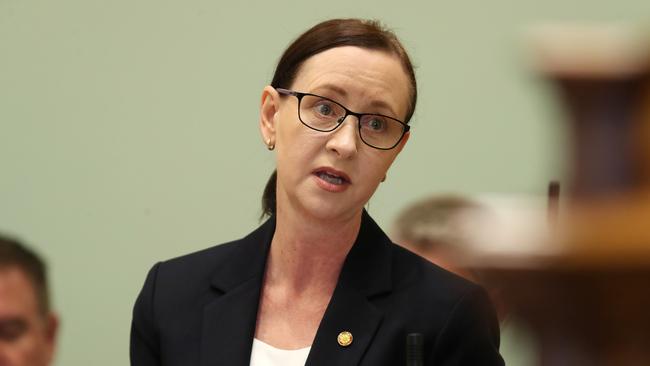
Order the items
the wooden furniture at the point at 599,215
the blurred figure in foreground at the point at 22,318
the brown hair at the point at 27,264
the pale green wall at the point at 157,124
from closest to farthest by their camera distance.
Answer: the wooden furniture at the point at 599,215, the blurred figure in foreground at the point at 22,318, the brown hair at the point at 27,264, the pale green wall at the point at 157,124

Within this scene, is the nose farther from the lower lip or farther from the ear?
the ear

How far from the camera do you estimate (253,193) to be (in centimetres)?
311

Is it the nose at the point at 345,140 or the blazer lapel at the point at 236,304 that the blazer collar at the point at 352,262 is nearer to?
the blazer lapel at the point at 236,304

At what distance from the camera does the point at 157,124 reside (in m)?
3.13

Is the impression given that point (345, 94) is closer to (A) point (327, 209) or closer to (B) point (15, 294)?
(A) point (327, 209)

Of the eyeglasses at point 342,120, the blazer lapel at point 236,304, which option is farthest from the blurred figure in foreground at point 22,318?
the eyeglasses at point 342,120

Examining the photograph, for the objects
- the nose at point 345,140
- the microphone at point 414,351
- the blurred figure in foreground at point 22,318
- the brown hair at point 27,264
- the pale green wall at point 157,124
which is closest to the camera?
the microphone at point 414,351

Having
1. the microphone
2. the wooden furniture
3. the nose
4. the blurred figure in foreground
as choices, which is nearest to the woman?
the nose

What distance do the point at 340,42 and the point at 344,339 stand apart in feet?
1.58

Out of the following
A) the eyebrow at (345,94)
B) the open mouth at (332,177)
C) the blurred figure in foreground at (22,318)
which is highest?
the eyebrow at (345,94)

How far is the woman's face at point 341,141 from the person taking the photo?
5.07 feet

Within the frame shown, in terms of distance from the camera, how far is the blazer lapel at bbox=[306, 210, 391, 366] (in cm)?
156

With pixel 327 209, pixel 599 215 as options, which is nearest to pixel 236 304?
pixel 327 209

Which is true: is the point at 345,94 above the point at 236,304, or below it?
above
